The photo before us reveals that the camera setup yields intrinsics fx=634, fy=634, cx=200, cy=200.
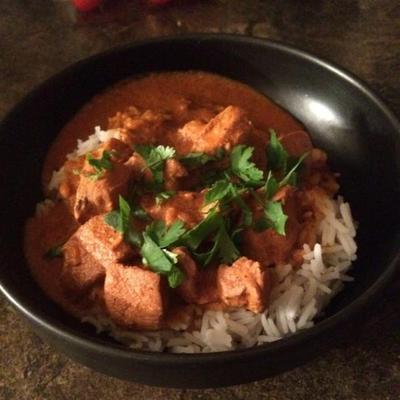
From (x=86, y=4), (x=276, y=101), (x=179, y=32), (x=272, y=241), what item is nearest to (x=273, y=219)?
(x=272, y=241)

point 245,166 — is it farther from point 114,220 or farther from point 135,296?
point 135,296

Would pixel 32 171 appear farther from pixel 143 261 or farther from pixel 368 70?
pixel 368 70

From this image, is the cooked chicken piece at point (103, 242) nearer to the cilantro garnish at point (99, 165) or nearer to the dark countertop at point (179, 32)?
the cilantro garnish at point (99, 165)

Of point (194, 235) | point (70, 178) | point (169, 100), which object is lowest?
point (70, 178)

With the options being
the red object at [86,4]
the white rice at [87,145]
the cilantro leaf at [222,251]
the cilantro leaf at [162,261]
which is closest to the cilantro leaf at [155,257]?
the cilantro leaf at [162,261]

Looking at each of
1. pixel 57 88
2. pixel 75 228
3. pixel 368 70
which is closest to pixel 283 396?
pixel 75 228

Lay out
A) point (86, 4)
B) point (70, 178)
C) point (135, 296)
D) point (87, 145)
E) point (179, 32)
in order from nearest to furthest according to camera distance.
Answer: point (135, 296)
point (70, 178)
point (87, 145)
point (179, 32)
point (86, 4)

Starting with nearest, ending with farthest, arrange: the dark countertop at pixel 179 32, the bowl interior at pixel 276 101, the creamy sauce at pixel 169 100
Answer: the bowl interior at pixel 276 101
the dark countertop at pixel 179 32
the creamy sauce at pixel 169 100
